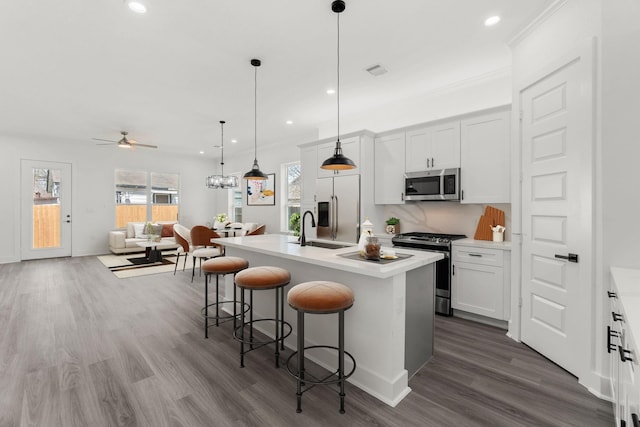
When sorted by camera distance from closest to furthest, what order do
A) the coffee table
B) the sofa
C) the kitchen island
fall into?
the kitchen island, the coffee table, the sofa

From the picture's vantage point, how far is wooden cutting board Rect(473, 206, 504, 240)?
3607mm

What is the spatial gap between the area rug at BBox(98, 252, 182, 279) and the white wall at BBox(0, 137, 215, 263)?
0.87 meters

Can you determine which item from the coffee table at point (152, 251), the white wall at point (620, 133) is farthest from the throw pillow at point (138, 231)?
the white wall at point (620, 133)

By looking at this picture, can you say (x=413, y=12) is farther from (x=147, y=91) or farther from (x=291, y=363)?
(x=147, y=91)

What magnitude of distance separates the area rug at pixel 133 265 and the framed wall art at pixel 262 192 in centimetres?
253

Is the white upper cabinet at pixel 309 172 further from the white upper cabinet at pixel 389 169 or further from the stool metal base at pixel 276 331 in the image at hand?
the stool metal base at pixel 276 331

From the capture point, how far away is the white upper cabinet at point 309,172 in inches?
206

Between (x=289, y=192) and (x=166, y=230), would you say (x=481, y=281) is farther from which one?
(x=166, y=230)

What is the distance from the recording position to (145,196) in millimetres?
8656

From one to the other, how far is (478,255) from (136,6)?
4052 mm

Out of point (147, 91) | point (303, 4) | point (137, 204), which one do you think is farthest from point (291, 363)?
point (137, 204)

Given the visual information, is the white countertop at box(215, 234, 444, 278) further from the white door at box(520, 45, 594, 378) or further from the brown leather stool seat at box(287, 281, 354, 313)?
the white door at box(520, 45, 594, 378)

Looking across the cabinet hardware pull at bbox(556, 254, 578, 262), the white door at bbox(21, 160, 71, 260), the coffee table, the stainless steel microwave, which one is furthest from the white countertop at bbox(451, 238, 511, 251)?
the white door at bbox(21, 160, 71, 260)

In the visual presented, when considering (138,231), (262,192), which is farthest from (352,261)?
(138,231)
